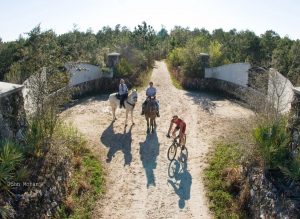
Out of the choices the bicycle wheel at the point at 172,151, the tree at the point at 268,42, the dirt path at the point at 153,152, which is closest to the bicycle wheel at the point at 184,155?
the dirt path at the point at 153,152

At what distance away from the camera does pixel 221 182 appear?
13.7 m

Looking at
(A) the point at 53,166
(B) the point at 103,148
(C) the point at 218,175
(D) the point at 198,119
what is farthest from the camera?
(D) the point at 198,119

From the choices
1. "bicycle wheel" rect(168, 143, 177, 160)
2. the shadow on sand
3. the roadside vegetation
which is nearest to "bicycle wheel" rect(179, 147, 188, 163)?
"bicycle wheel" rect(168, 143, 177, 160)

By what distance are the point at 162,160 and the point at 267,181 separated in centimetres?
447

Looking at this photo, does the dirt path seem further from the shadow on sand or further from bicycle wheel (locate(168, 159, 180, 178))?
bicycle wheel (locate(168, 159, 180, 178))

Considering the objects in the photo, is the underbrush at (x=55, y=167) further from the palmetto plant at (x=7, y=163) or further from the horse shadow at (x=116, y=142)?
the horse shadow at (x=116, y=142)

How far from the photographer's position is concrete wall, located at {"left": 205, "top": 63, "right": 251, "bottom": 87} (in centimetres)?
2366

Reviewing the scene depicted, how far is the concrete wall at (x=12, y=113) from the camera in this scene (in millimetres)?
12156

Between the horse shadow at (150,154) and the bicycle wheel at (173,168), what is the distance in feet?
1.97

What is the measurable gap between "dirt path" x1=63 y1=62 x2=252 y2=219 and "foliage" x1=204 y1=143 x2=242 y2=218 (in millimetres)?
308

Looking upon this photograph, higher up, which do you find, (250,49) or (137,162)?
(250,49)

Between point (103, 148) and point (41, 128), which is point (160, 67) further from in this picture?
point (41, 128)

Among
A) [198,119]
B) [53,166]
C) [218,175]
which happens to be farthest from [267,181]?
[198,119]

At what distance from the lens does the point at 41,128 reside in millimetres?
13148
